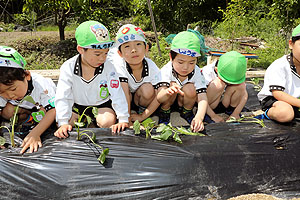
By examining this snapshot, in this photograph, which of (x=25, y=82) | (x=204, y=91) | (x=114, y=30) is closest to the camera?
(x=25, y=82)

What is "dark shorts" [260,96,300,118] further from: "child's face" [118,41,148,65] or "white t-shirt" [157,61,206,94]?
"child's face" [118,41,148,65]

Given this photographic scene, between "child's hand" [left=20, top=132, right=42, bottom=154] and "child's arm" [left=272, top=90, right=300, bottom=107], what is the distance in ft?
6.11

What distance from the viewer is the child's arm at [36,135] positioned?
6.14ft

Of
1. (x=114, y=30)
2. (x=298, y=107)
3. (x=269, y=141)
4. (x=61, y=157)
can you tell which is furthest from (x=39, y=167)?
(x=114, y=30)

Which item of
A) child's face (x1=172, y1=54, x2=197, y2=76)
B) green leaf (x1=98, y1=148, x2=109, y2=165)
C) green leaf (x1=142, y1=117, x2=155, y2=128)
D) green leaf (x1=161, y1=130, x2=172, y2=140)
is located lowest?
green leaf (x1=98, y1=148, x2=109, y2=165)

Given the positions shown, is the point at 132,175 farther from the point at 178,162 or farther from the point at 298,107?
the point at 298,107

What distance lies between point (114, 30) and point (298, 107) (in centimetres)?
578

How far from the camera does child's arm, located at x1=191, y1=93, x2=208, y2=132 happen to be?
7.00ft

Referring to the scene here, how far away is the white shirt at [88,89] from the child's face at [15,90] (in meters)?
0.23

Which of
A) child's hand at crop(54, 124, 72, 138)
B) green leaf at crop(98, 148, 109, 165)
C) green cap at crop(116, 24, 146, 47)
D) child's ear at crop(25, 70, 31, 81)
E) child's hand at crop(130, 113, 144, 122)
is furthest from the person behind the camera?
child's hand at crop(130, 113, 144, 122)

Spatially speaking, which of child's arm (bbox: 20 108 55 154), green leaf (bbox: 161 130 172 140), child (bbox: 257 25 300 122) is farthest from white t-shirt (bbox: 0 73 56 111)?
child (bbox: 257 25 300 122)

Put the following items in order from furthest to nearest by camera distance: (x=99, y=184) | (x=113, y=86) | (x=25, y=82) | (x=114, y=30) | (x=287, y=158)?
(x=114, y=30) → (x=113, y=86) → (x=25, y=82) → (x=287, y=158) → (x=99, y=184)

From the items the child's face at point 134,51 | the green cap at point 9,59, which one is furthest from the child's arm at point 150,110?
the green cap at point 9,59

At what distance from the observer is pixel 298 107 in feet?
8.02
